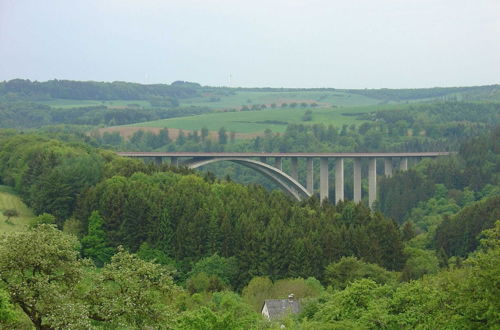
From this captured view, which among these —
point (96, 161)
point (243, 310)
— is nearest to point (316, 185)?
point (96, 161)

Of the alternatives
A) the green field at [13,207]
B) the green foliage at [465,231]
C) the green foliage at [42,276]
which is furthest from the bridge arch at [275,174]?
the green foliage at [42,276]

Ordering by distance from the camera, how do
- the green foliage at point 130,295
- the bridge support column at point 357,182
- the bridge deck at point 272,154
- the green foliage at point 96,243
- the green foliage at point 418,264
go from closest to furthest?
1. the green foliage at point 130,295
2. the green foliage at point 418,264
3. the green foliage at point 96,243
4. the bridge deck at point 272,154
5. the bridge support column at point 357,182

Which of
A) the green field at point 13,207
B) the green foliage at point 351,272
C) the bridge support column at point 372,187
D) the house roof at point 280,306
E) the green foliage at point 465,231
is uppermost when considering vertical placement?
the green field at point 13,207

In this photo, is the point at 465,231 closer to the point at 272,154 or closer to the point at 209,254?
the point at 209,254

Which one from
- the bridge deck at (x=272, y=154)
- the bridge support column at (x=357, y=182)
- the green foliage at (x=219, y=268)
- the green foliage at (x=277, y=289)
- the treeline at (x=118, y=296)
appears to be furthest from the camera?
the bridge support column at (x=357, y=182)

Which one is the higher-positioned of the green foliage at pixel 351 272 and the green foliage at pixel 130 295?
the green foliage at pixel 130 295

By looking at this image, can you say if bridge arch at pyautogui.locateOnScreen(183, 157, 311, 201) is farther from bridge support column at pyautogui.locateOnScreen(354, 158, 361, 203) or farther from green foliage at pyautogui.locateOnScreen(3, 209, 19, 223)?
green foliage at pyautogui.locateOnScreen(3, 209, 19, 223)

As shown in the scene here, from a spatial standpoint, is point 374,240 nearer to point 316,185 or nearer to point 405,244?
point 405,244

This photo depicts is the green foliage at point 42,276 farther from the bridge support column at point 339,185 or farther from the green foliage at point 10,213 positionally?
the bridge support column at point 339,185
